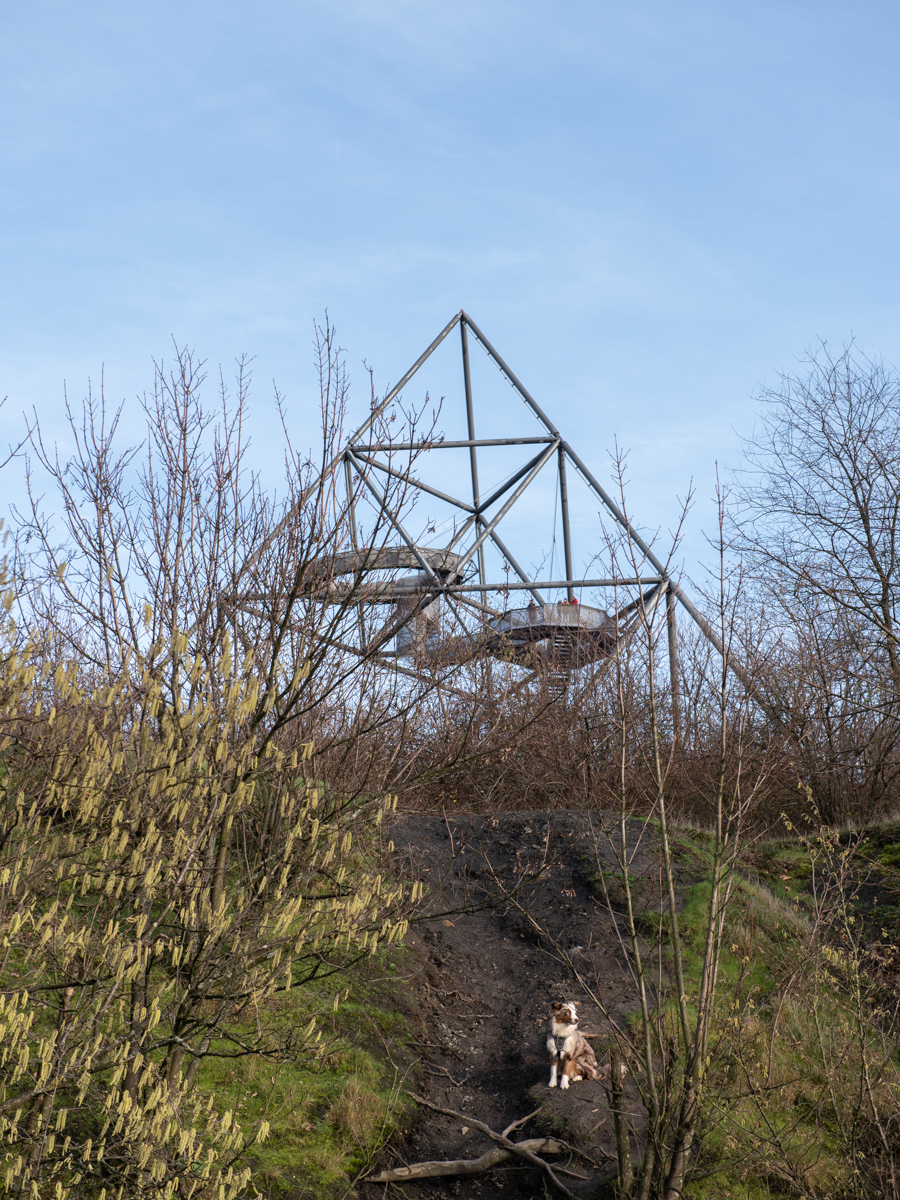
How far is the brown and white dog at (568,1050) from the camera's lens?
8266 mm

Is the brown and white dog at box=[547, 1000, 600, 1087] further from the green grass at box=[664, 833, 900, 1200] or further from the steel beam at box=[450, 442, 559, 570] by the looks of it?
the steel beam at box=[450, 442, 559, 570]

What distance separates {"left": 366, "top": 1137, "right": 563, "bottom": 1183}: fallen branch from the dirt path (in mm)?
77

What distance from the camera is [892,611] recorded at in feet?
40.3

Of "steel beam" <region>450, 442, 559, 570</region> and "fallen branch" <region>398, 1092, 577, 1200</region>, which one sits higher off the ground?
"steel beam" <region>450, 442, 559, 570</region>

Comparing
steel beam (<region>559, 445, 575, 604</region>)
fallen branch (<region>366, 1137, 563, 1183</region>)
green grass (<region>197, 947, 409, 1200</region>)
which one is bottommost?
fallen branch (<region>366, 1137, 563, 1183</region>)

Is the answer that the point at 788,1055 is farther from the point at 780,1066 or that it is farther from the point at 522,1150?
the point at 522,1150

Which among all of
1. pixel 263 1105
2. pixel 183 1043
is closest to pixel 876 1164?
pixel 263 1105

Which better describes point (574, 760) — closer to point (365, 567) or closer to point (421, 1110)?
point (421, 1110)

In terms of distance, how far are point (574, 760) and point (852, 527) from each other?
19.0 ft

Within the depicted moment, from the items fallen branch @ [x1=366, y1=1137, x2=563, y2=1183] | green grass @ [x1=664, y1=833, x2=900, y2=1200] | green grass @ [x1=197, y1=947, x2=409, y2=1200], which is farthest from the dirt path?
green grass @ [x1=664, y1=833, x2=900, y2=1200]

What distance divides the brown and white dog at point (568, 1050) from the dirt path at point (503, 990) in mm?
94

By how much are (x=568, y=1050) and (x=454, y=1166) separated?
→ 5.28 ft

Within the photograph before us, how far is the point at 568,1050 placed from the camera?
327 inches

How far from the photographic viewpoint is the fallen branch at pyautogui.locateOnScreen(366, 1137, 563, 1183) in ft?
22.8
